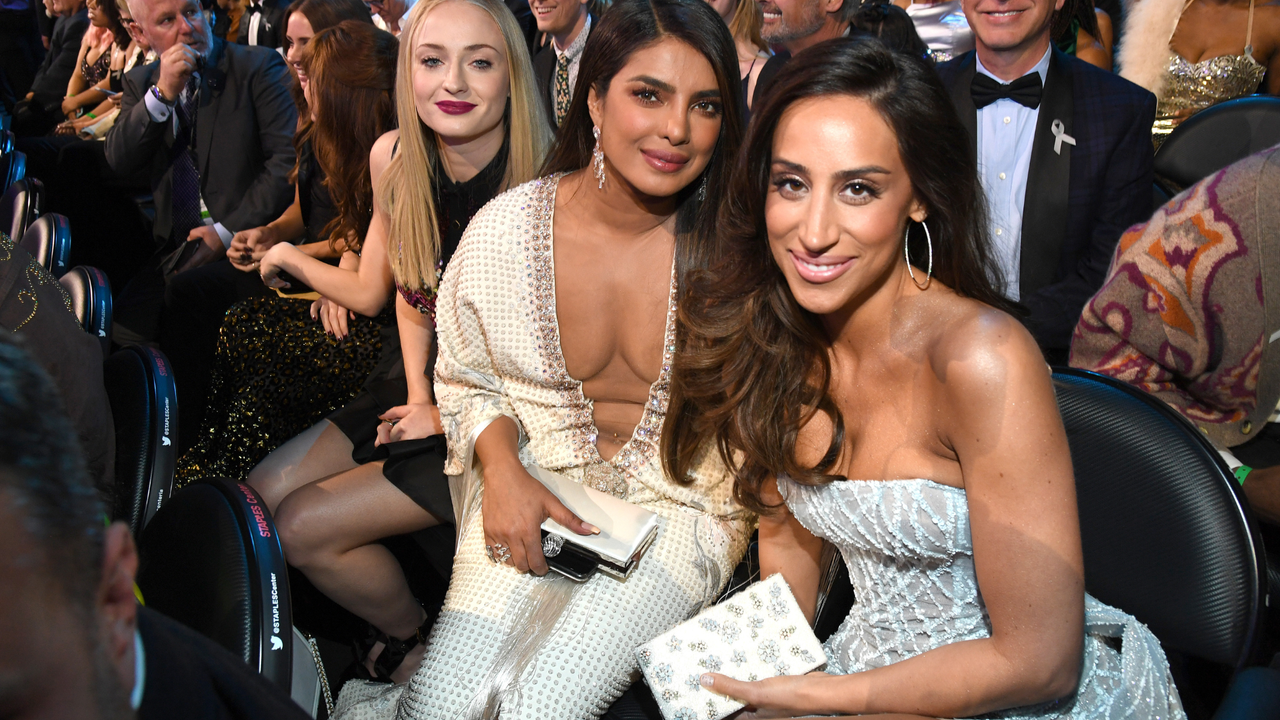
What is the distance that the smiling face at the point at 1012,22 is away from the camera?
2619 millimetres

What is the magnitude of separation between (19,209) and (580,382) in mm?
2818

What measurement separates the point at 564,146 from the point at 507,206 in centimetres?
22

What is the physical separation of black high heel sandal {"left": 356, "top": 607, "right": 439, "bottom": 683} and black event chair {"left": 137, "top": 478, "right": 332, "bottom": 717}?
939 mm

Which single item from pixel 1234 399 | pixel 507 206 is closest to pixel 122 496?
pixel 507 206

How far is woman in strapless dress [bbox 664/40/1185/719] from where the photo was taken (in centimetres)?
131

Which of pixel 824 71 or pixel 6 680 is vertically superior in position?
pixel 824 71

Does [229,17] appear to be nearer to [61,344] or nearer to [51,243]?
[51,243]

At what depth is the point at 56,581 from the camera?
479mm

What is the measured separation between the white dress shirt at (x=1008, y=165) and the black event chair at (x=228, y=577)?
2.22 metres

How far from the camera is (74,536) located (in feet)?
1.61

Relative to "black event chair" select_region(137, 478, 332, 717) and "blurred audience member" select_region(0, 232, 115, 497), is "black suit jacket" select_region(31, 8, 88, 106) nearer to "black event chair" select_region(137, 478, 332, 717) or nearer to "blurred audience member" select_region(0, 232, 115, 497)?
"blurred audience member" select_region(0, 232, 115, 497)

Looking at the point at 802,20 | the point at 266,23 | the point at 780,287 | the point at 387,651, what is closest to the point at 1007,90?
the point at 802,20

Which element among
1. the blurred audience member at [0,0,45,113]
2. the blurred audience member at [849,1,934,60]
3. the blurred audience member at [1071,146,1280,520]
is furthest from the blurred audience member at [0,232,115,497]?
the blurred audience member at [0,0,45,113]

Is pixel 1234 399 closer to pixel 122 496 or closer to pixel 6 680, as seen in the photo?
pixel 6 680
